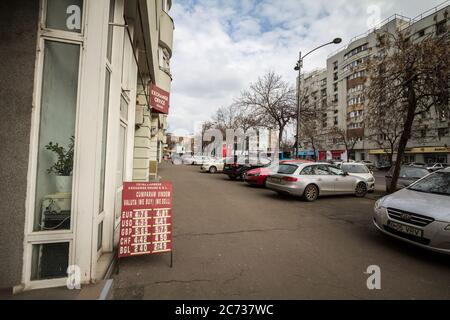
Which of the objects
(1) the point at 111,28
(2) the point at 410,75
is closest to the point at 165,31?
(1) the point at 111,28

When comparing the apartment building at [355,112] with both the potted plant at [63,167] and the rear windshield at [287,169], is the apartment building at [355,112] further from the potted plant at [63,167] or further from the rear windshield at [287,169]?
the potted plant at [63,167]

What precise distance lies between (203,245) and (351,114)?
5322cm

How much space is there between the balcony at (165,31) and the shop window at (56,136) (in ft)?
27.4

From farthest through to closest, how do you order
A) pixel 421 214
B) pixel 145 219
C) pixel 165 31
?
pixel 165 31 < pixel 421 214 < pixel 145 219

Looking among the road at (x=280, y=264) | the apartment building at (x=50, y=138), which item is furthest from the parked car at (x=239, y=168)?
the apartment building at (x=50, y=138)

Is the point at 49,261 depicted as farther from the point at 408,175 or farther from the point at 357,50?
the point at 357,50

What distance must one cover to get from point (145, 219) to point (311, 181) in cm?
699

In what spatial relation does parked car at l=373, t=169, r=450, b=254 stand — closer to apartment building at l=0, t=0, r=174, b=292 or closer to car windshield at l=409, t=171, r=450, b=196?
car windshield at l=409, t=171, r=450, b=196

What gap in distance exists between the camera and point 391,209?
173 inches

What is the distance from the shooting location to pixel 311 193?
8.84 m

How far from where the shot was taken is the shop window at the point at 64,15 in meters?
2.73

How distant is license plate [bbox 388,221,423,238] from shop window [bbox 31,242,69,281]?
205 inches
